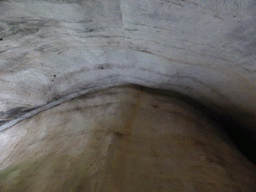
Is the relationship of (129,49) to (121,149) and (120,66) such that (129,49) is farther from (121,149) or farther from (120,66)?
(121,149)

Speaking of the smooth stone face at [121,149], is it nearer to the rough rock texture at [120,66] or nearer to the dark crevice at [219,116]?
the rough rock texture at [120,66]

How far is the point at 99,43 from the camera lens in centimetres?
271

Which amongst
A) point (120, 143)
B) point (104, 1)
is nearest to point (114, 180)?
point (120, 143)

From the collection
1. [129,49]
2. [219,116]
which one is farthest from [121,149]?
[219,116]

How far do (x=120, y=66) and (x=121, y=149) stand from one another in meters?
1.43

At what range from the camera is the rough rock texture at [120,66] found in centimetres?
194

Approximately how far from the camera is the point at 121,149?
218cm

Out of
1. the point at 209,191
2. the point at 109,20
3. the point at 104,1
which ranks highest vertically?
the point at 104,1

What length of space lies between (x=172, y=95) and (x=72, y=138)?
182 cm

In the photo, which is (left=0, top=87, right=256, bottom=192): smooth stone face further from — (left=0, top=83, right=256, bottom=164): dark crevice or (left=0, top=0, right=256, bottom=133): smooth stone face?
(left=0, top=0, right=256, bottom=133): smooth stone face

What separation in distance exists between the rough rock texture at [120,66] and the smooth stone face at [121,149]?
0.02 meters

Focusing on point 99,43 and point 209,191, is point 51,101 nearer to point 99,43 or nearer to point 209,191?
point 99,43

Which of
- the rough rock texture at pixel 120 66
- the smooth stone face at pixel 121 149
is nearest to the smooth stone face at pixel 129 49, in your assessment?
the rough rock texture at pixel 120 66

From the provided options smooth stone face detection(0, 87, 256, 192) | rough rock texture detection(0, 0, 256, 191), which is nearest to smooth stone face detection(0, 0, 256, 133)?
rough rock texture detection(0, 0, 256, 191)
